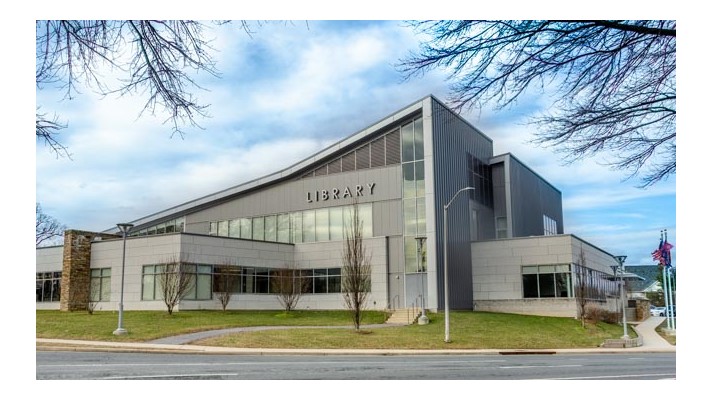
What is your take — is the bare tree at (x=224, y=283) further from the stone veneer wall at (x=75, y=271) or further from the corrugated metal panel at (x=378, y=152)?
the corrugated metal panel at (x=378, y=152)

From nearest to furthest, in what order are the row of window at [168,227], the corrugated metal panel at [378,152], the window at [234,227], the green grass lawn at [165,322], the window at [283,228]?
the green grass lawn at [165,322]
the corrugated metal panel at [378,152]
the window at [283,228]
the window at [234,227]
the row of window at [168,227]

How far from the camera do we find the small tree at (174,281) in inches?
1364

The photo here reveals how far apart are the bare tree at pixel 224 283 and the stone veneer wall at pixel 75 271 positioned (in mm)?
7793

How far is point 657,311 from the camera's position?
72.4 meters

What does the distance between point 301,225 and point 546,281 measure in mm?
16166

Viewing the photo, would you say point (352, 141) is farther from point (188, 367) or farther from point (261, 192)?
point (188, 367)

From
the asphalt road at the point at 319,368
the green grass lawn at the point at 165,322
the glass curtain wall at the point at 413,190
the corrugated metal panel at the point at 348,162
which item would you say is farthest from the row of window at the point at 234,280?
the asphalt road at the point at 319,368

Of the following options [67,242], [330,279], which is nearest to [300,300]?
[330,279]

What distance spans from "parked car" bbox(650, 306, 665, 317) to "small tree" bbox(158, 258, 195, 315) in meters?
50.8

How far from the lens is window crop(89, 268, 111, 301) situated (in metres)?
39.6

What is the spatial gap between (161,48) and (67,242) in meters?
33.0

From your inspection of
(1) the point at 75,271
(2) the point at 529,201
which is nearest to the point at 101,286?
(1) the point at 75,271

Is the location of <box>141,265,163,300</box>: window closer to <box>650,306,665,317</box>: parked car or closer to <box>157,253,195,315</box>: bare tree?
<box>157,253,195,315</box>: bare tree

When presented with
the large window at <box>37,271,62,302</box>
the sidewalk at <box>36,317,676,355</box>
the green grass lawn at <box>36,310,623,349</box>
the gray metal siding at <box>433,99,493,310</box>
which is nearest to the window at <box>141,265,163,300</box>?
the green grass lawn at <box>36,310,623,349</box>
